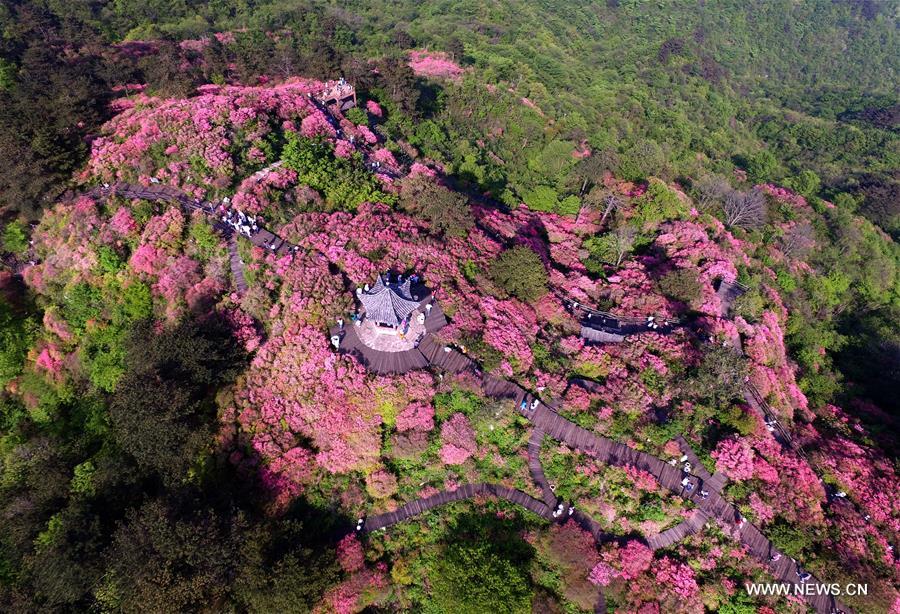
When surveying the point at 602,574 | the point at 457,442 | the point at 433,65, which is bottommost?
the point at 602,574

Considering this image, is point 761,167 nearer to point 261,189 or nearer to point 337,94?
point 337,94

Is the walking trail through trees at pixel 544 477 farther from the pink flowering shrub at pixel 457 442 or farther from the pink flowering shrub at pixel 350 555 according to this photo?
the pink flowering shrub at pixel 457 442

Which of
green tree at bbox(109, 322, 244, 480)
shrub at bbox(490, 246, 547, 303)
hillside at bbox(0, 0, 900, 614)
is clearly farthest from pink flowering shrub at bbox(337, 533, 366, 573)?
shrub at bbox(490, 246, 547, 303)

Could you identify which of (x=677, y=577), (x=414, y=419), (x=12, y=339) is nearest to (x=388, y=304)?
(x=414, y=419)

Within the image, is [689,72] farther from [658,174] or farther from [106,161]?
[106,161]

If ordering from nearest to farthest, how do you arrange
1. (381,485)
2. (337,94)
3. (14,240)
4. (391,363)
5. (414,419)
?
(381,485), (414,419), (391,363), (14,240), (337,94)

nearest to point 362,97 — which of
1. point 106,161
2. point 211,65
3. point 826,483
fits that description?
point 211,65
